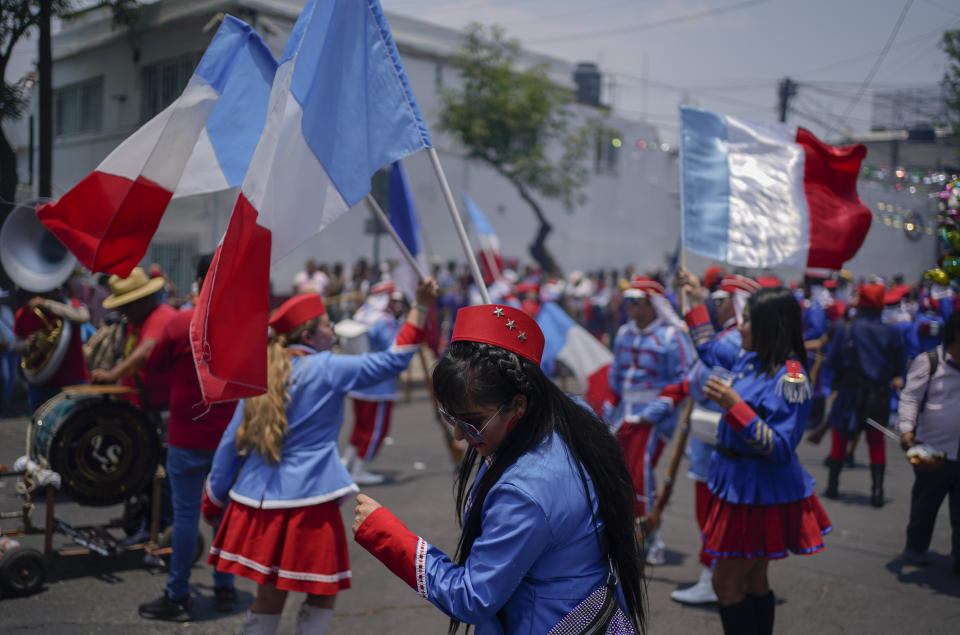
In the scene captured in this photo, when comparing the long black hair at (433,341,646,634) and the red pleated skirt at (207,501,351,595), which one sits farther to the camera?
the red pleated skirt at (207,501,351,595)

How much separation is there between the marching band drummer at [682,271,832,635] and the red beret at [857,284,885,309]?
5456 millimetres

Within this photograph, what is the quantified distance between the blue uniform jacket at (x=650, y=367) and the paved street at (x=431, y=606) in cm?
118

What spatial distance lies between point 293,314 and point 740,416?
2.18m

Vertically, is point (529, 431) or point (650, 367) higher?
point (529, 431)

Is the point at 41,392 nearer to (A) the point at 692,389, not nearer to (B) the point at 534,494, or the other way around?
(A) the point at 692,389

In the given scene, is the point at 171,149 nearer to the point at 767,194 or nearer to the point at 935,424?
the point at 767,194

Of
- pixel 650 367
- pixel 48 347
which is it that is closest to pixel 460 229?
pixel 650 367

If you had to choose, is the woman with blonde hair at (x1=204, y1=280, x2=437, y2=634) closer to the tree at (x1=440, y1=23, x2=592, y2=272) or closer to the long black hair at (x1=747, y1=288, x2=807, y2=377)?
the long black hair at (x1=747, y1=288, x2=807, y2=377)

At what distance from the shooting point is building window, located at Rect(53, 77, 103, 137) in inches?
249

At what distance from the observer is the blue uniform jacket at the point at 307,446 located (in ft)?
12.3

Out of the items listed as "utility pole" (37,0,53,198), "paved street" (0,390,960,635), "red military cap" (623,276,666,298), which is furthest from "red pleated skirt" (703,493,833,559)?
"utility pole" (37,0,53,198)

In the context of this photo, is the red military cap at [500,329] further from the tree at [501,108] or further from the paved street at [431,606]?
the tree at [501,108]

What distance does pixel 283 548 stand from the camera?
12.1 feet

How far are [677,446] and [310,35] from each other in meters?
3.83
